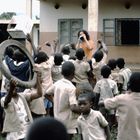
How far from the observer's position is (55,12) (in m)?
22.5

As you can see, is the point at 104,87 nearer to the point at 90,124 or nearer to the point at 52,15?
the point at 90,124

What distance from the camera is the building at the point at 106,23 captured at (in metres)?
21.2

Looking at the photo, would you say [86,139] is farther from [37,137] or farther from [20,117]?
Answer: [37,137]

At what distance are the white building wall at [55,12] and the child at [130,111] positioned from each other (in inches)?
658

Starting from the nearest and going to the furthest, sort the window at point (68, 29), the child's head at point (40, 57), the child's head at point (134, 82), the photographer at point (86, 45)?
the child's head at point (134, 82) → the child's head at point (40, 57) → the photographer at point (86, 45) → the window at point (68, 29)

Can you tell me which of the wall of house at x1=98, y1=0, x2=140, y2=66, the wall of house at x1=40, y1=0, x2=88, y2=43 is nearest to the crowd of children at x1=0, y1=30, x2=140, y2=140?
the wall of house at x1=98, y1=0, x2=140, y2=66

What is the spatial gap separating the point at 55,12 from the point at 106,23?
7.49 feet

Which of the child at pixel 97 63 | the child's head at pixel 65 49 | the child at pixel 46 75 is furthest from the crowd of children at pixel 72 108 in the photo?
the child's head at pixel 65 49

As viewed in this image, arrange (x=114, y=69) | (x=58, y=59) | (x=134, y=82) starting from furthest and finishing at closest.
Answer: (x=114, y=69), (x=58, y=59), (x=134, y=82)

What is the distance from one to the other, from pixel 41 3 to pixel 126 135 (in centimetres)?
1803

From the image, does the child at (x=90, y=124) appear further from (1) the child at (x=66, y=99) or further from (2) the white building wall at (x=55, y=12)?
(2) the white building wall at (x=55, y=12)

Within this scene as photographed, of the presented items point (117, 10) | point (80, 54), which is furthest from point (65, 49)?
point (117, 10)

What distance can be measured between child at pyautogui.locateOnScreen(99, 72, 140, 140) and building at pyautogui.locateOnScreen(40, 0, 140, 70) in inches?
601

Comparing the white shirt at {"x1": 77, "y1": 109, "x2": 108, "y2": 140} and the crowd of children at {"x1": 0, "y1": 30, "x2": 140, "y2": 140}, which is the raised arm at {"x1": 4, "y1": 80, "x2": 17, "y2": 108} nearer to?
the crowd of children at {"x1": 0, "y1": 30, "x2": 140, "y2": 140}
